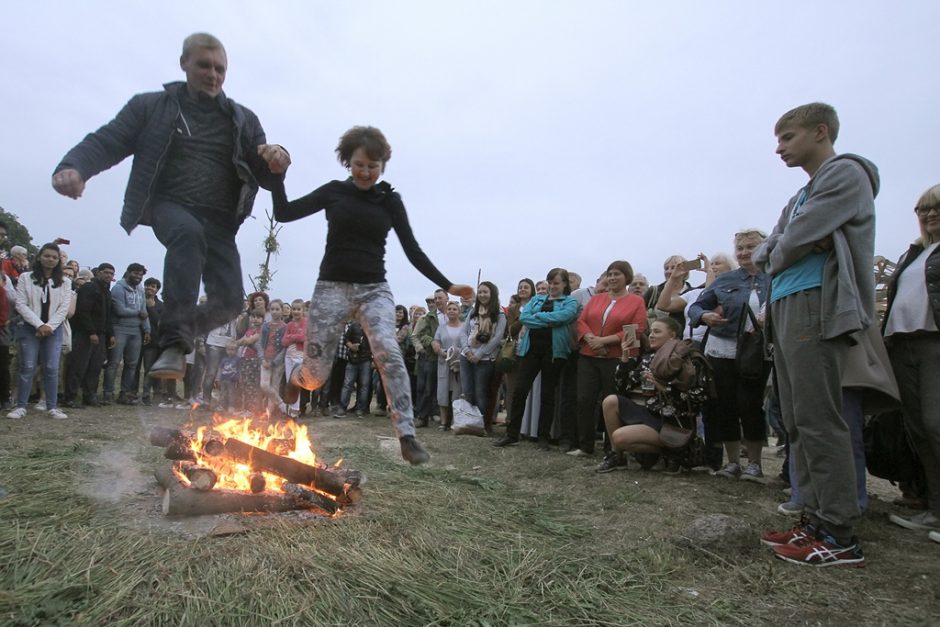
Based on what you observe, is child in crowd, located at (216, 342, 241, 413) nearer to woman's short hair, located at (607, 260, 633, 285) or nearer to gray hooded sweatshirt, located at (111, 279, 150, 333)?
gray hooded sweatshirt, located at (111, 279, 150, 333)

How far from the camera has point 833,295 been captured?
132 inches

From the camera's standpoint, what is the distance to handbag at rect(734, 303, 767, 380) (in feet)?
17.2

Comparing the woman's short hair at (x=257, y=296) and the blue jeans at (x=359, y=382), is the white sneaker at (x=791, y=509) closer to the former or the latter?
the woman's short hair at (x=257, y=296)

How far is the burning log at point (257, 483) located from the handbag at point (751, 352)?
4.21m

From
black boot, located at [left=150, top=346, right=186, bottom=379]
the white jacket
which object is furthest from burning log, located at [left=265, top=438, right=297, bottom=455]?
the white jacket

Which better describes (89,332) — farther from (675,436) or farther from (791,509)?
(791,509)

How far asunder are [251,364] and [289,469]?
6.10 meters

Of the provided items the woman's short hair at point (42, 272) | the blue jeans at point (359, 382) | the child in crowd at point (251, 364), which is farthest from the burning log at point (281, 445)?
the blue jeans at point (359, 382)

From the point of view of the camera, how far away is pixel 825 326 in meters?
3.35

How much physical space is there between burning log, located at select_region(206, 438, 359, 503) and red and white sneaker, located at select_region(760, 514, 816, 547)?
2738mm

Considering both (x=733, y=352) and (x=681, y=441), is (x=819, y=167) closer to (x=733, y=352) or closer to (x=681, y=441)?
(x=733, y=352)

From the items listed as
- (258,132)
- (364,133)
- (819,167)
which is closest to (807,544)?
(819,167)

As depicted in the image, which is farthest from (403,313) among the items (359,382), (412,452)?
(412,452)

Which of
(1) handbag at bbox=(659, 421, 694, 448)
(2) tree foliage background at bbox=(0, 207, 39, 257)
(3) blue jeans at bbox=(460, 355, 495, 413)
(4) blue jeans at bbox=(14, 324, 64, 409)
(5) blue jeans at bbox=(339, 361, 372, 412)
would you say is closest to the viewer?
(1) handbag at bbox=(659, 421, 694, 448)
